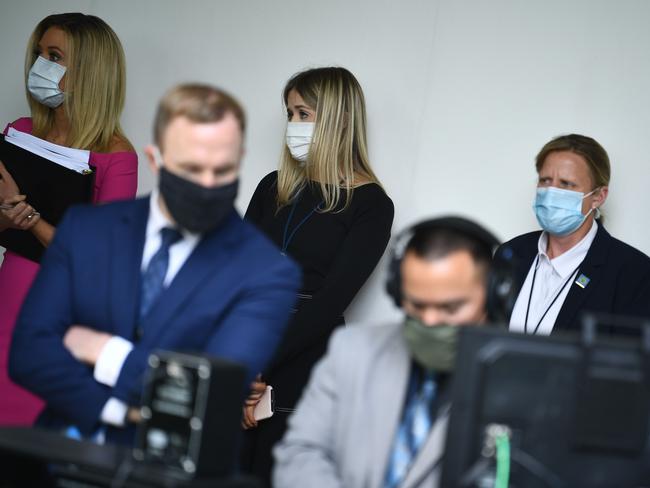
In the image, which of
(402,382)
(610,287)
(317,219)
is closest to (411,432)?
(402,382)

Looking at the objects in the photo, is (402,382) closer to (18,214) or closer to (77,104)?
(18,214)

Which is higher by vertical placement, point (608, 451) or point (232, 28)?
point (232, 28)

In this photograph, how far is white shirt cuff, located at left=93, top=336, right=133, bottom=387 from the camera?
2.30 m

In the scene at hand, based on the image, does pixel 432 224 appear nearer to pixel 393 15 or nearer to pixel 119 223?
pixel 119 223

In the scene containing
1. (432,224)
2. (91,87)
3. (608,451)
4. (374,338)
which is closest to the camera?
(608,451)

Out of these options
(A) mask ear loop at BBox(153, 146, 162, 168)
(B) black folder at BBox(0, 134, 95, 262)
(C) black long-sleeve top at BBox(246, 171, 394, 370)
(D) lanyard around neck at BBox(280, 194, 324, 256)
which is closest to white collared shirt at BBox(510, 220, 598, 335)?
(C) black long-sleeve top at BBox(246, 171, 394, 370)

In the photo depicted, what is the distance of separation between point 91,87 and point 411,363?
7.19 ft

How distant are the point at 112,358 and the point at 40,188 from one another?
1.53m

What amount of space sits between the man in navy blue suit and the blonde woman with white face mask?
1280 millimetres

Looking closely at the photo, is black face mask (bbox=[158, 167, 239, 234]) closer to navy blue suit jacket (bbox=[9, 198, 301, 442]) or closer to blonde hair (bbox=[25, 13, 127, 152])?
navy blue suit jacket (bbox=[9, 198, 301, 442])

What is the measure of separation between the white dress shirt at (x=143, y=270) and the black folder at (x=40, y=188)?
1253mm

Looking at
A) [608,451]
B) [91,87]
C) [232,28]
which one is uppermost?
[232,28]

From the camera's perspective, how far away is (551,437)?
1800 mm

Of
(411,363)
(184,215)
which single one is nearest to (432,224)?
(411,363)
